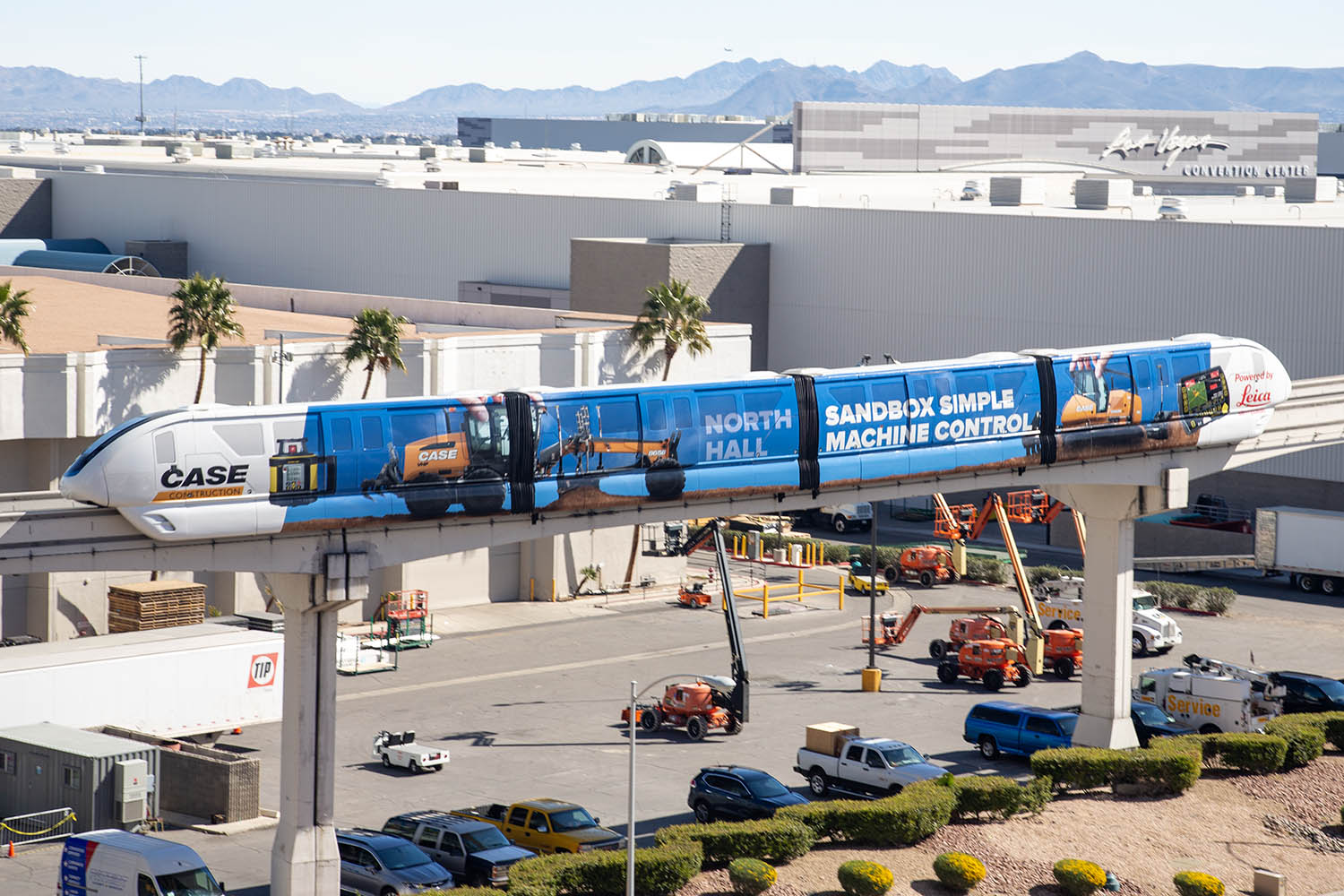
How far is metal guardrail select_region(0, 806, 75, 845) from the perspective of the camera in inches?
1561

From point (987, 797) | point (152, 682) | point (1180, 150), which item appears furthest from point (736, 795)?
point (1180, 150)

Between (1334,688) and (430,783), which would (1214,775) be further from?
(430,783)

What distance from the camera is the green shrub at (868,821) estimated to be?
1481 inches

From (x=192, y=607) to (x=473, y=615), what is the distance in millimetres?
12756

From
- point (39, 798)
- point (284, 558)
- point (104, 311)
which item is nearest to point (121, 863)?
point (284, 558)

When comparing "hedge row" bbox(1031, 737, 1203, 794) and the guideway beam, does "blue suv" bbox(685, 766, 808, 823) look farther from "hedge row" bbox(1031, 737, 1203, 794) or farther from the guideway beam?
the guideway beam

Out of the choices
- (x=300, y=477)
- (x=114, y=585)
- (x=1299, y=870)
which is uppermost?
(x=300, y=477)

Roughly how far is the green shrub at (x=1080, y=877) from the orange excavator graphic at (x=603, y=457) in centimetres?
1083

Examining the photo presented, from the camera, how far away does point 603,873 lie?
1318 inches

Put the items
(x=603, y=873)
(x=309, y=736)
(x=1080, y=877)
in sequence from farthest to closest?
(x=1080, y=877), (x=603, y=873), (x=309, y=736)

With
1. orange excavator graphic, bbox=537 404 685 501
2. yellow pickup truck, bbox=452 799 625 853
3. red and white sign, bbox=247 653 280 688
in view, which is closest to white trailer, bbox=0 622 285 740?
red and white sign, bbox=247 653 280 688

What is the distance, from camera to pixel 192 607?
5516 cm

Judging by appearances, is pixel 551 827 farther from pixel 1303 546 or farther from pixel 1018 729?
pixel 1303 546

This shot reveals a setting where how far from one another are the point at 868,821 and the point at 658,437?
360 inches
